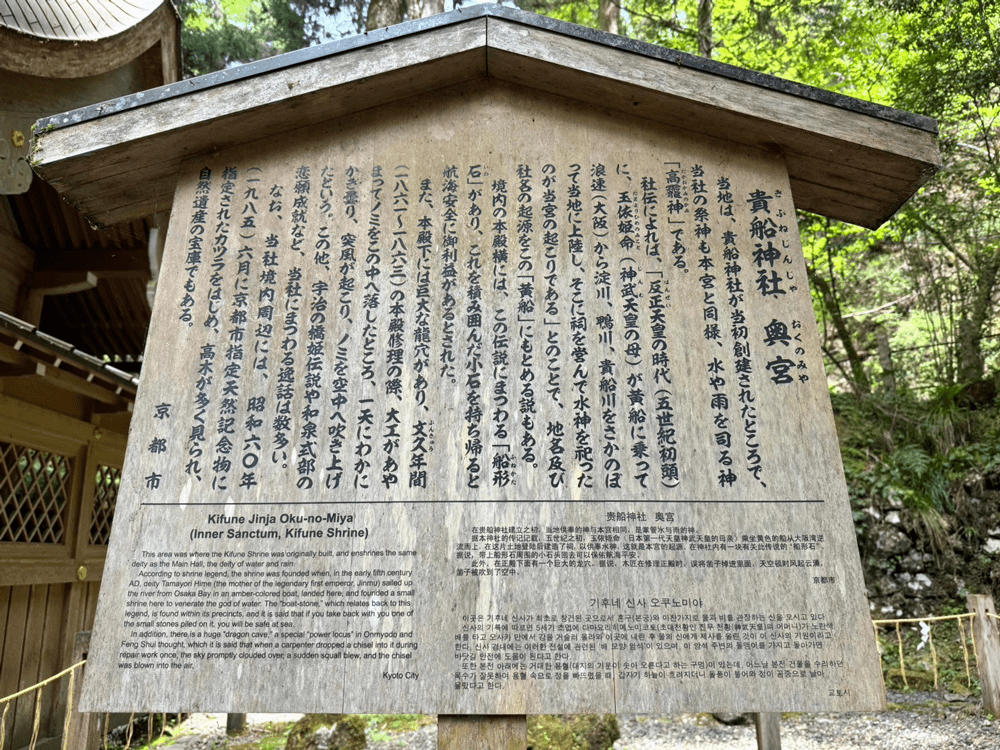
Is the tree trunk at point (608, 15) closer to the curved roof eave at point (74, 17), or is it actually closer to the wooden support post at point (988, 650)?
the curved roof eave at point (74, 17)

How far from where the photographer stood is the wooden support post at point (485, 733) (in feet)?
8.00

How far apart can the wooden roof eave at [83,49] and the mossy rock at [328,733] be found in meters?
6.15

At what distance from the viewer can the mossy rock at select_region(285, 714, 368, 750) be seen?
608cm

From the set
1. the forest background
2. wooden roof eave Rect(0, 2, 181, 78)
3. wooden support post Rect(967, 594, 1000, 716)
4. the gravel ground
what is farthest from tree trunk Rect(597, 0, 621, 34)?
the gravel ground

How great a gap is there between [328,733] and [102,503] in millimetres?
3913

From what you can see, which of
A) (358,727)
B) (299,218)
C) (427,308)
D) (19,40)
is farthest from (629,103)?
(358,727)

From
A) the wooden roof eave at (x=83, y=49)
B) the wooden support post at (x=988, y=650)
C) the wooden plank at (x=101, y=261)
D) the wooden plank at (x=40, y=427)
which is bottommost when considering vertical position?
the wooden support post at (x=988, y=650)

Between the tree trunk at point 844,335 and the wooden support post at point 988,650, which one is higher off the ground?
the tree trunk at point 844,335

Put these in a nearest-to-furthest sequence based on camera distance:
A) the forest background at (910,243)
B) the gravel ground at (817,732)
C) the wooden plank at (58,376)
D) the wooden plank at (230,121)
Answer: the wooden plank at (230,121), the wooden plank at (58,376), the gravel ground at (817,732), the forest background at (910,243)

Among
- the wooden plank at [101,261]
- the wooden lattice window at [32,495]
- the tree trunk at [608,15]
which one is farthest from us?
the tree trunk at [608,15]

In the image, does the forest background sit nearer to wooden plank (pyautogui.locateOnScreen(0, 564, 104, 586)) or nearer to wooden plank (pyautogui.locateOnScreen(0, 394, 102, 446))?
wooden plank (pyautogui.locateOnScreen(0, 394, 102, 446))

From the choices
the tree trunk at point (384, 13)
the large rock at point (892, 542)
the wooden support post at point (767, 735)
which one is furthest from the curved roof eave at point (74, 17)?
the large rock at point (892, 542)

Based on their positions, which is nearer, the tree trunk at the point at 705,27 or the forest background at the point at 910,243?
the forest background at the point at 910,243

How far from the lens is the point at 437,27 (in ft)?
10.7
